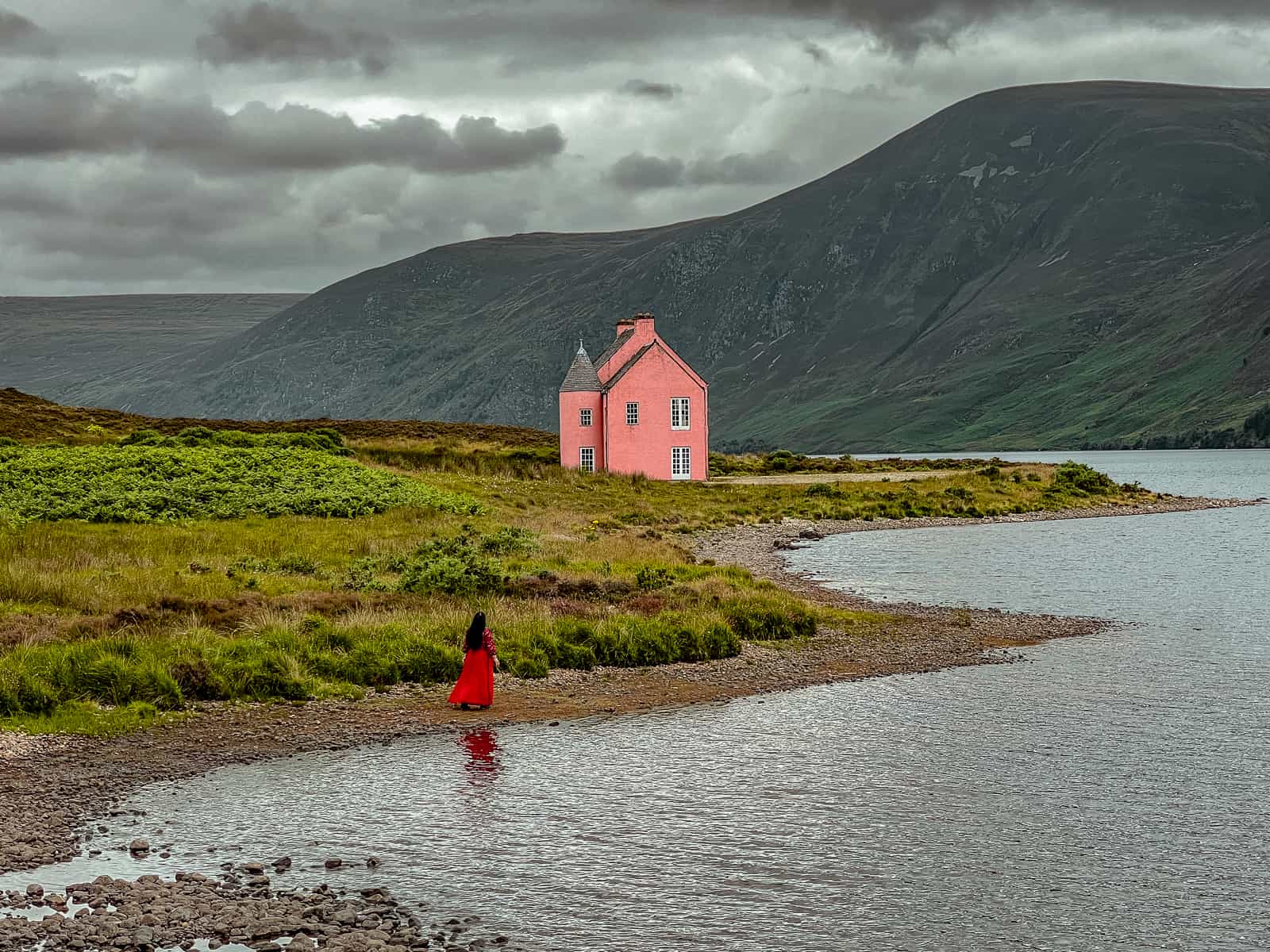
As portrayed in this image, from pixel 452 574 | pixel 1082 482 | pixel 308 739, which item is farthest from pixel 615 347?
pixel 308 739

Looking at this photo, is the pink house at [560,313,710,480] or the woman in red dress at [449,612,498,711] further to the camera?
the pink house at [560,313,710,480]

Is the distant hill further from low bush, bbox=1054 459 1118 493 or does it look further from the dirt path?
low bush, bbox=1054 459 1118 493

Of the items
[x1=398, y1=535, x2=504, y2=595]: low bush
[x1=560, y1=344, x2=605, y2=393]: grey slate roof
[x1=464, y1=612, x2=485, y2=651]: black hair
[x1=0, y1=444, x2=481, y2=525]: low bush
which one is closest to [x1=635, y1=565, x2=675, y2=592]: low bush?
[x1=398, y1=535, x2=504, y2=595]: low bush

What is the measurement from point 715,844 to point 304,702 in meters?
11.0

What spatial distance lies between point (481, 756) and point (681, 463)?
7880 centimetres

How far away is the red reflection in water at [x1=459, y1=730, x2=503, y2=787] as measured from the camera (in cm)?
2064

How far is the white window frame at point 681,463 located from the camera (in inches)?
3917

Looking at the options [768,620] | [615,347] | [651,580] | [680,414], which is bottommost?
[768,620]

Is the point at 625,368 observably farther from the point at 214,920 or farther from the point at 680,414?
the point at 214,920

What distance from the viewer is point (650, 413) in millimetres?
97250

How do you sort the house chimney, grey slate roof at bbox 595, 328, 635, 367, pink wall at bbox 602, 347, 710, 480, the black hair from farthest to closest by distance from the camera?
grey slate roof at bbox 595, 328, 635, 367 < the house chimney < pink wall at bbox 602, 347, 710, 480 < the black hair

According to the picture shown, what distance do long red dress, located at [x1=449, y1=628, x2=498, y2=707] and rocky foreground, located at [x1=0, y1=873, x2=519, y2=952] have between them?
10.1 meters

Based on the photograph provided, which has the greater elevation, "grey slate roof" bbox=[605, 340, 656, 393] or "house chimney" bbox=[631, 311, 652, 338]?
"house chimney" bbox=[631, 311, 652, 338]

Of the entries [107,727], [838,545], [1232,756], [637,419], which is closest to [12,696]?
[107,727]
